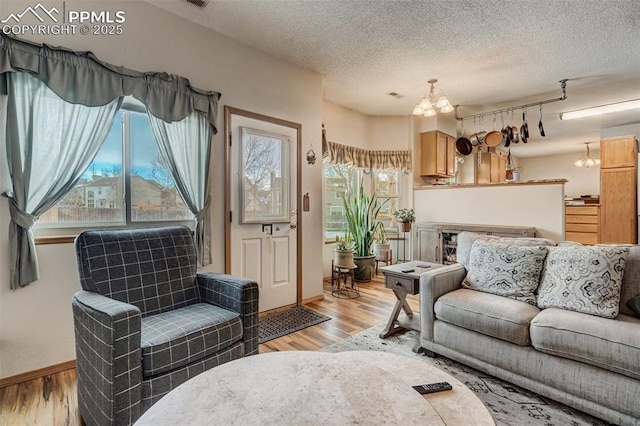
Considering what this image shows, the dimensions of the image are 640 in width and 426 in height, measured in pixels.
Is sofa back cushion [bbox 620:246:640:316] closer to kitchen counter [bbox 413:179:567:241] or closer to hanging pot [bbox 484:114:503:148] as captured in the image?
kitchen counter [bbox 413:179:567:241]

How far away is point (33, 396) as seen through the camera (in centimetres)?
183

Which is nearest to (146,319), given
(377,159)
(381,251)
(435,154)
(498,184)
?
(381,251)

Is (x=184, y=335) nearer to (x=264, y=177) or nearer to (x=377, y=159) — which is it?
(x=264, y=177)

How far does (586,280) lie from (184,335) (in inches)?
91.3

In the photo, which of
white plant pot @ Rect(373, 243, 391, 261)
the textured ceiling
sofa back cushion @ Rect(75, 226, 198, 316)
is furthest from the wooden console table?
the textured ceiling

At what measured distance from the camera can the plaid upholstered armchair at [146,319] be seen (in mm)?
1364

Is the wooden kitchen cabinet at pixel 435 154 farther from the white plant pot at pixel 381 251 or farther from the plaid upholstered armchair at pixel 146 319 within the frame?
the plaid upholstered armchair at pixel 146 319

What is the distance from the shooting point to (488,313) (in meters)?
1.95

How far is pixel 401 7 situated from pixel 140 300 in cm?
285

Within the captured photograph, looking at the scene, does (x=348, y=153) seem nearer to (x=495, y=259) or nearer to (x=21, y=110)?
(x=495, y=259)

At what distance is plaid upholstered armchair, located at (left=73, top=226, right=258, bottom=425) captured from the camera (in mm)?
Answer: 1364

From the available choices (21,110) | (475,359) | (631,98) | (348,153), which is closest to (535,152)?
(631,98)

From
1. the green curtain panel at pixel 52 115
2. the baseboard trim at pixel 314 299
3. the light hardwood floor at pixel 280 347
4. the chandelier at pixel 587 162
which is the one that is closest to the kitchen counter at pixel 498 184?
the light hardwood floor at pixel 280 347

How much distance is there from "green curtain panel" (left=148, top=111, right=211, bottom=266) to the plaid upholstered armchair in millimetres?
466
